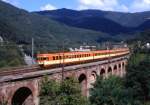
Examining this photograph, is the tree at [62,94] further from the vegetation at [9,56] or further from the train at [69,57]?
the vegetation at [9,56]

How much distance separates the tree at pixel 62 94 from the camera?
24734mm

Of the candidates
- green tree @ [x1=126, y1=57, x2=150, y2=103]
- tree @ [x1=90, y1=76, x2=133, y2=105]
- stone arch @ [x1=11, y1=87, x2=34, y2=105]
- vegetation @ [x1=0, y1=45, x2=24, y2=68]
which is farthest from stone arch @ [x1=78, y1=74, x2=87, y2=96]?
vegetation @ [x1=0, y1=45, x2=24, y2=68]

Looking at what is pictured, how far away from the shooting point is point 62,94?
25.2m

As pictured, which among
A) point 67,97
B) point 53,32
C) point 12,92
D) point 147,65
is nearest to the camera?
point 67,97

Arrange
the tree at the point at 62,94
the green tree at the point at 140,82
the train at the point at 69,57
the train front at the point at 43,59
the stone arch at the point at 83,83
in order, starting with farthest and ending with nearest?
the green tree at the point at 140,82, the stone arch at the point at 83,83, the train at the point at 69,57, the train front at the point at 43,59, the tree at the point at 62,94

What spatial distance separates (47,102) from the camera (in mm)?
25234

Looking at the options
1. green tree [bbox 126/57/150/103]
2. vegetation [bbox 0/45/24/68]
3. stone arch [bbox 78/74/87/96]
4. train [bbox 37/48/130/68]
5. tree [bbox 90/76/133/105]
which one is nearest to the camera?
tree [bbox 90/76/133/105]

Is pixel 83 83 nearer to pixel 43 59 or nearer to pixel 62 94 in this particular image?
pixel 43 59

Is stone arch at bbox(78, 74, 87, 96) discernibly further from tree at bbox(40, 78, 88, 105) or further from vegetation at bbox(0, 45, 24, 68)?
tree at bbox(40, 78, 88, 105)

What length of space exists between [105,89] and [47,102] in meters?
12.0

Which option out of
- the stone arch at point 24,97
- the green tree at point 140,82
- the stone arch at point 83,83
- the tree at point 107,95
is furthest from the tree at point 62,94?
the green tree at point 140,82

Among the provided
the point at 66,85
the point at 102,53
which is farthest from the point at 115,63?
the point at 66,85

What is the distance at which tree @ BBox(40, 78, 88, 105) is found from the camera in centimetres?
2473

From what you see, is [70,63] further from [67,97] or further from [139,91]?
[67,97]
